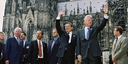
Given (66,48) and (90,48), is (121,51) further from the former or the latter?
(66,48)

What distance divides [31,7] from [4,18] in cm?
599

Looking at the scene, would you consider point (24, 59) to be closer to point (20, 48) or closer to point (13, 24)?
point (20, 48)

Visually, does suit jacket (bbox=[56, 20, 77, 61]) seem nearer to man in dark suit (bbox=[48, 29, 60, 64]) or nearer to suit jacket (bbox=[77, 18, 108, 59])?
suit jacket (bbox=[77, 18, 108, 59])

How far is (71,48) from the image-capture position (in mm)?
5266

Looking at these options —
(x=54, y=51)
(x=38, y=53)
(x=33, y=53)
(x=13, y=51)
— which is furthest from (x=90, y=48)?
Answer: (x=13, y=51)

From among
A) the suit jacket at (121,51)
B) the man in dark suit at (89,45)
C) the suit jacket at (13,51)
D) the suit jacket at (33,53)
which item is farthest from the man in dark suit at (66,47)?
the suit jacket at (13,51)

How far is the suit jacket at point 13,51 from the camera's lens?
5.95m

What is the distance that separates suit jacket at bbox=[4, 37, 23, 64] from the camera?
5949mm

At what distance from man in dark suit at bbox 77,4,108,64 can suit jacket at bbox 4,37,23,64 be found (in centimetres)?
277

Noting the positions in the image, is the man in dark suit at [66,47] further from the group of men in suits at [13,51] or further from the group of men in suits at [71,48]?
the group of men in suits at [13,51]

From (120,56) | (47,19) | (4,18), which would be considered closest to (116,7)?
(47,19)

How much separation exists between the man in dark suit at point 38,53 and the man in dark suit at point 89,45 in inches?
80.5

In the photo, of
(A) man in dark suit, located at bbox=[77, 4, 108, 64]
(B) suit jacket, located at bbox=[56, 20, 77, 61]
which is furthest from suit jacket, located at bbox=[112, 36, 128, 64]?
(B) suit jacket, located at bbox=[56, 20, 77, 61]

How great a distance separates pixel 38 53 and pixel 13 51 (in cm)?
99
